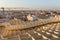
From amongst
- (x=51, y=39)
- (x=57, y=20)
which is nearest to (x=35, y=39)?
(x=51, y=39)

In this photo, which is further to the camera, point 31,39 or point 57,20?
point 57,20

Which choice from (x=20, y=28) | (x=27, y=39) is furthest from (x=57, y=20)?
(x=27, y=39)

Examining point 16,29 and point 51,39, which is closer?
point 51,39

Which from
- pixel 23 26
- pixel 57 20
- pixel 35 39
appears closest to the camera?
pixel 35 39

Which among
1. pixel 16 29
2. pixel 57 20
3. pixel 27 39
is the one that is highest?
pixel 27 39

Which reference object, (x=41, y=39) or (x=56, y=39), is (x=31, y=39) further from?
(x=56, y=39)

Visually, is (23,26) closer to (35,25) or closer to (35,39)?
(35,25)

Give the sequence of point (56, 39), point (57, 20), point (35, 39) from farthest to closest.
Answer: point (57, 20)
point (35, 39)
point (56, 39)

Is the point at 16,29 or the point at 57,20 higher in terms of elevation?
the point at 57,20

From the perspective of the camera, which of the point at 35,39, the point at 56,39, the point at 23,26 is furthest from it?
the point at 23,26
